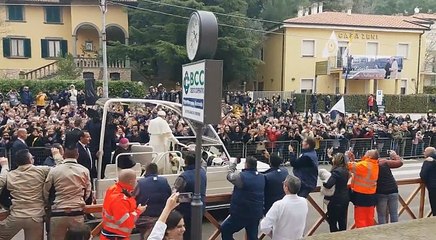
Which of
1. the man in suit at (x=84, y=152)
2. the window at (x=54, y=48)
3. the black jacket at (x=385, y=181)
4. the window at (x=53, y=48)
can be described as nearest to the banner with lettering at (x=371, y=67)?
the window at (x=53, y=48)

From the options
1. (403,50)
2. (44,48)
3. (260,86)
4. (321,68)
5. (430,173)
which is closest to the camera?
(430,173)

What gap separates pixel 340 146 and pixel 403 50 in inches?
1194

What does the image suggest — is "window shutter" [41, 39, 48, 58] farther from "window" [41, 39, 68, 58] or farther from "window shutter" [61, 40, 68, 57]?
"window shutter" [61, 40, 68, 57]

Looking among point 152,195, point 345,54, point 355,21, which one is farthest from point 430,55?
point 152,195

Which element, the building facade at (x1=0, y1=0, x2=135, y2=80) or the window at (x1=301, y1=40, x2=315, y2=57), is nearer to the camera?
the building facade at (x1=0, y1=0, x2=135, y2=80)

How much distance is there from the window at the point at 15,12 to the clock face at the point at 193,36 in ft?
131

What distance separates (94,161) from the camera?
8961 millimetres

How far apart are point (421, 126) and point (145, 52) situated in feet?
76.7

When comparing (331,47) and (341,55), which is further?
(341,55)

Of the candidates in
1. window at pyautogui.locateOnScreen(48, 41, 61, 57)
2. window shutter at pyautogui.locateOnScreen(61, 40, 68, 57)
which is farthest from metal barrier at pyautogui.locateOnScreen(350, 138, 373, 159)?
window at pyautogui.locateOnScreen(48, 41, 61, 57)

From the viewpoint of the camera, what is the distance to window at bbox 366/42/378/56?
42469 millimetres

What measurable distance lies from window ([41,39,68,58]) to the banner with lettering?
2482 cm

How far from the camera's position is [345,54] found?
130 feet

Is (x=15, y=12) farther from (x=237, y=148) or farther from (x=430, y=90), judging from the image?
(x=430, y=90)
